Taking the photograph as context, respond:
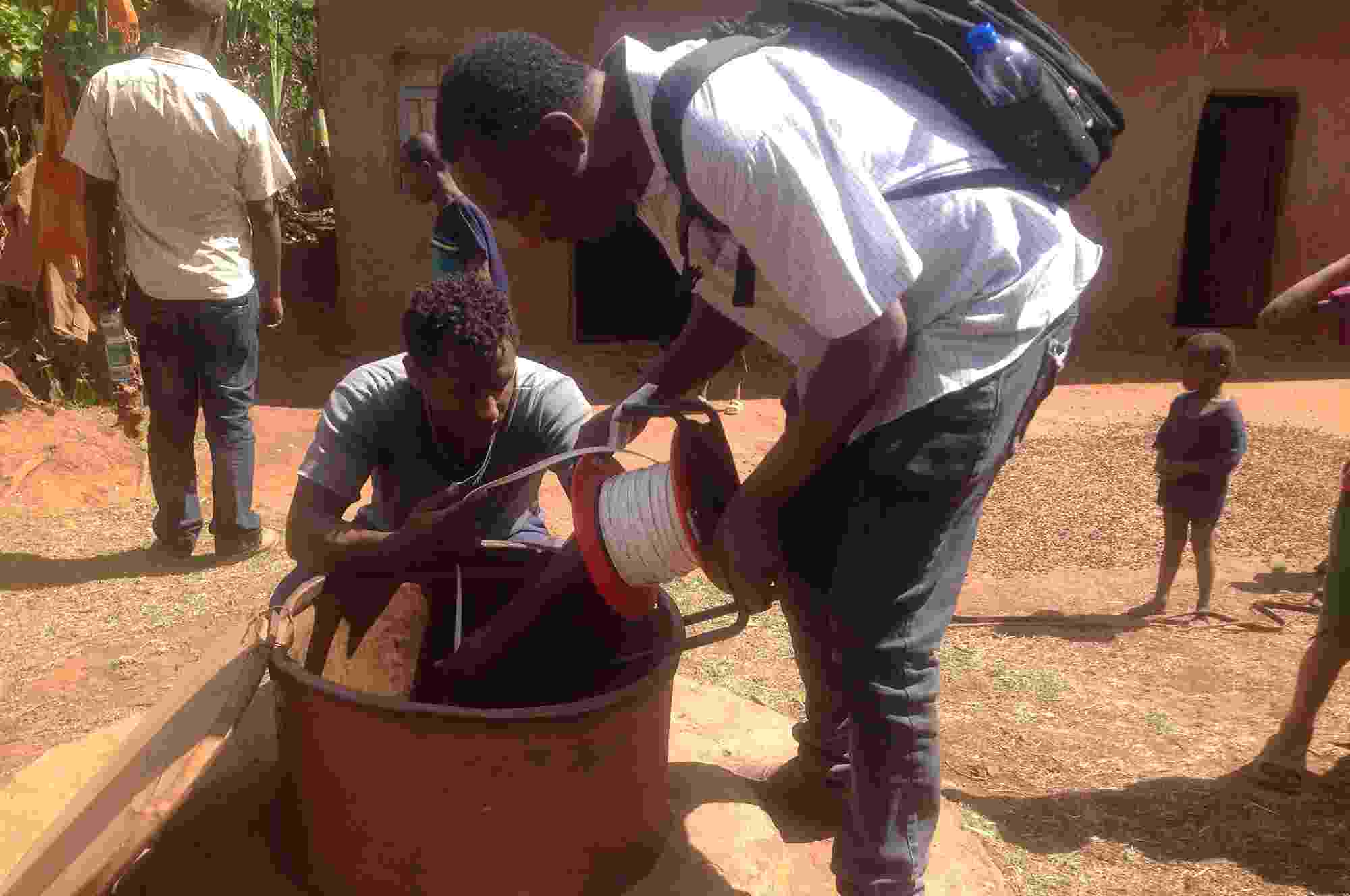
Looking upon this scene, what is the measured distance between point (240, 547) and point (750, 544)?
322 cm

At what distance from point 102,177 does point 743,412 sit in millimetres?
4410

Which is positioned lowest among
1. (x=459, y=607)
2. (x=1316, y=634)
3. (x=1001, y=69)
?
(x=1316, y=634)

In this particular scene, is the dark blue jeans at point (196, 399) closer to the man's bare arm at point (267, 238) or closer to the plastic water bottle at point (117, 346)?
the man's bare arm at point (267, 238)

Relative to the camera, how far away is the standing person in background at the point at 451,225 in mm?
4262

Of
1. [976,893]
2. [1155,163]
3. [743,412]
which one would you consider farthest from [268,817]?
[1155,163]

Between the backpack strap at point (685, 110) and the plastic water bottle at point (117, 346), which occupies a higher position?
the backpack strap at point (685, 110)

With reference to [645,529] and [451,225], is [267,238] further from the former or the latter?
[645,529]

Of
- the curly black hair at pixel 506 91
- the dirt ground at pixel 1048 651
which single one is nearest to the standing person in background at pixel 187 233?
the dirt ground at pixel 1048 651

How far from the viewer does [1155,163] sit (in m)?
9.25

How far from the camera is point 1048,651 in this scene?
3881 mm

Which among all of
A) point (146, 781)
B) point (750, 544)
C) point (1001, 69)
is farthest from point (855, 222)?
point (146, 781)

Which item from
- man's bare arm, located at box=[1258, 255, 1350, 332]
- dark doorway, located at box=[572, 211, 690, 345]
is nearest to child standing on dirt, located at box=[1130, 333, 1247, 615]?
man's bare arm, located at box=[1258, 255, 1350, 332]

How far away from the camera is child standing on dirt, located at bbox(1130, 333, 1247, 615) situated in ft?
13.6

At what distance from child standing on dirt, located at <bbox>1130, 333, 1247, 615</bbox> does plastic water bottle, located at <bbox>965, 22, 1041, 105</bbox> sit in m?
2.88
